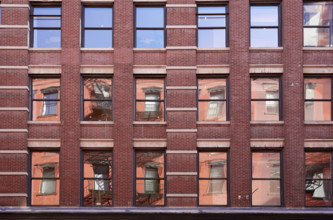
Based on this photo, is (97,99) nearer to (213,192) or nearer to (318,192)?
(213,192)

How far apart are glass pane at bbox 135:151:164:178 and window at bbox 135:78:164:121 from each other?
1404 millimetres

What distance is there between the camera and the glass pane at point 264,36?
16328 mm

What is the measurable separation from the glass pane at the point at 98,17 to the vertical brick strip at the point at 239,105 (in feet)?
16.5

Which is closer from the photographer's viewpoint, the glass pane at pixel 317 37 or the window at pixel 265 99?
the window at pixel 265 99

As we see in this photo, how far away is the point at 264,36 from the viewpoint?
1638cm

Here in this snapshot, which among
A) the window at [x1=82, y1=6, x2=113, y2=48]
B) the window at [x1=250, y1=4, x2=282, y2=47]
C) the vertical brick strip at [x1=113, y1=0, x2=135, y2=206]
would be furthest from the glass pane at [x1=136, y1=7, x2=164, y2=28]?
the window at [x1=250, y1=4, x2=282, y2=47]

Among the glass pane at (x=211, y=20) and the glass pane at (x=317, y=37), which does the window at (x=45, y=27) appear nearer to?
the glass pane at (x=211, y=20)

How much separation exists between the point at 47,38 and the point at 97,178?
20.1 feet

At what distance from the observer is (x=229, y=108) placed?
52.0 ft

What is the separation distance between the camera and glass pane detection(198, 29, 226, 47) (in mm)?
16344

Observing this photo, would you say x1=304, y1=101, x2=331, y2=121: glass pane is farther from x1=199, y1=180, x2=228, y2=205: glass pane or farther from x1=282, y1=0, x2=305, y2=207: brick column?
x1=199, y1=180, x2=228, y2=205: glass pane

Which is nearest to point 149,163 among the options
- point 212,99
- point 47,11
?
point 212,99

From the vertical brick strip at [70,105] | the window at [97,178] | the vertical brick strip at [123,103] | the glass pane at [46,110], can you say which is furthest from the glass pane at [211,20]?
the glass pane at [46,110]

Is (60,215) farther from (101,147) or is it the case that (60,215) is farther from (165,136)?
(165,136)
